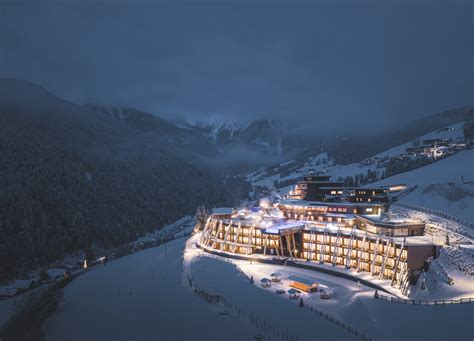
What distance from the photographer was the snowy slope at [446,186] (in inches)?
2635

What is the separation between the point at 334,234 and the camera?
192 feet

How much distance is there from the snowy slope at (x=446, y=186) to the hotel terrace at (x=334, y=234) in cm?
905

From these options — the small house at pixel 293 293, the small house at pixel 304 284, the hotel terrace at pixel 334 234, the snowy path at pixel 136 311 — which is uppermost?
the hotel terrace at pixel 334 234

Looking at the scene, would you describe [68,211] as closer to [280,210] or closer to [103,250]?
[103,250]

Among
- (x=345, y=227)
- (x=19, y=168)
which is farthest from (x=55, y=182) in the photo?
(x=345, y=227)

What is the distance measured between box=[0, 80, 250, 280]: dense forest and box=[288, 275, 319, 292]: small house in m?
67.0

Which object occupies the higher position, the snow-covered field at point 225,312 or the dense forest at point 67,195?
the dense forest at point 67,195

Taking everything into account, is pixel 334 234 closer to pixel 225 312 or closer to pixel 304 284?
pixel 304 284

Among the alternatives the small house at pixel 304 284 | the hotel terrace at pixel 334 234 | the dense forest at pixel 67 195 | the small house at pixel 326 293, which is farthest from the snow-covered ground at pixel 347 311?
the dense forest at pixel 67 195

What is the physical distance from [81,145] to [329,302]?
6762 inches

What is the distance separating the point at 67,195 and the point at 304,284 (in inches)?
4032

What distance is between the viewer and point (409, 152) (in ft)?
540

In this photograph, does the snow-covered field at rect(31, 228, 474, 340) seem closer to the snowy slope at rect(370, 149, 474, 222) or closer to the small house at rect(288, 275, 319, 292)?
the small house at rect(288, 275, 319, 292)

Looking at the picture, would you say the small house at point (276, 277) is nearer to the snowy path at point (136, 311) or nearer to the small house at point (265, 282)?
the small house at point (265, 282)
